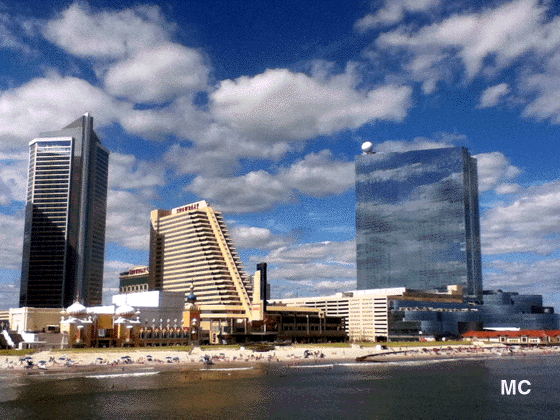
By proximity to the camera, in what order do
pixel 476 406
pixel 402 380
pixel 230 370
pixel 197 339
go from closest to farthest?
pixel 476 406, pixel 402 380, pixel 230 370, pixel 197 339

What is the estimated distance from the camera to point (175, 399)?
95125mm

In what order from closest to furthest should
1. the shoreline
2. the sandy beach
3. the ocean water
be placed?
the ocean water
the shoreline
the sandy beach

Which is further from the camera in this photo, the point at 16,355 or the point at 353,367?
the point at 353,367

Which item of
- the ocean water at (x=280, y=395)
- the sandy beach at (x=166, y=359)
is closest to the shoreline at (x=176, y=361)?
the sandy beach at (x=166, y=359)

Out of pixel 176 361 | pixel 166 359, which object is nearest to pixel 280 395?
pixel 176 361

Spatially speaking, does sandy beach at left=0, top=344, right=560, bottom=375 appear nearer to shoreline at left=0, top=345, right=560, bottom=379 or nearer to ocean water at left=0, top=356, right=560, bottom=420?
shoreline at left=0, top=345, right=560, bottom=379

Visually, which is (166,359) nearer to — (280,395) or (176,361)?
(176,361)

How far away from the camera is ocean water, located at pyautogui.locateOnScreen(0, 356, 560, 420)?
277 feet

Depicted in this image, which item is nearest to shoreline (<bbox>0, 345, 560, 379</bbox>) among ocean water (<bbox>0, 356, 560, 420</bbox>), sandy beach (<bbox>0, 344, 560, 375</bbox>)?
sandy beach (<bbox>0, 344, 560, 375</bbox>)

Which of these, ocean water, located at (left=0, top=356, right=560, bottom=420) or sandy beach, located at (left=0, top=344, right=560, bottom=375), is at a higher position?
sandy beach, located at (left=0, top=344, right=560, bottom=375)

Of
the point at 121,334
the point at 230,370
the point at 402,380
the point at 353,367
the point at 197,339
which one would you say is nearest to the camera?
the point at 402,380

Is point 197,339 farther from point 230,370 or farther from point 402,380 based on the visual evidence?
point 402,380

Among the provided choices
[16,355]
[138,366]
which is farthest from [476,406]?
[16,355]

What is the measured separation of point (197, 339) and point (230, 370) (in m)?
47.5
